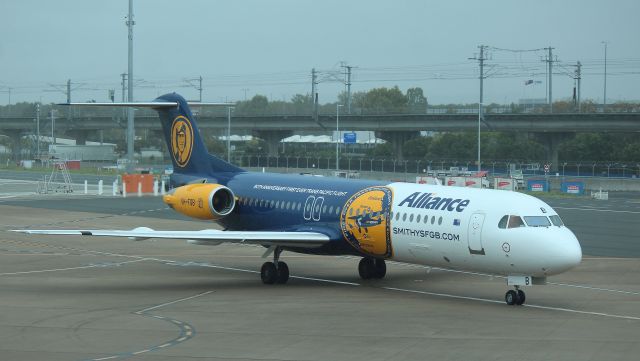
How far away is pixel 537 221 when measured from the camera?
1010 inches

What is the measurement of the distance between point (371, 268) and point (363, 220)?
113 inches

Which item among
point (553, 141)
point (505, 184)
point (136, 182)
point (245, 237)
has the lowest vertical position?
point (245, 237)

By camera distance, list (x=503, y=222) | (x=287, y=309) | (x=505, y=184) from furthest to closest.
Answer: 1. (x=505, y=184)
2. (x=503, y=222)
3. (x=287, y=309)

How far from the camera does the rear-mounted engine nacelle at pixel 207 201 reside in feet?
109

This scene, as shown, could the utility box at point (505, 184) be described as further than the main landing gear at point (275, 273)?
Yes

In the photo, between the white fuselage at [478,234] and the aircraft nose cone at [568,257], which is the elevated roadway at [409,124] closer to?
the white fuselage at [478,234]

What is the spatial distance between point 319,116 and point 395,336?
102 m

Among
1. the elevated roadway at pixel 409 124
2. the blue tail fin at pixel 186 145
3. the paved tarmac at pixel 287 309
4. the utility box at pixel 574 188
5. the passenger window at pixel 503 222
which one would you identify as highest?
the elevated roadway at pixel 409 124

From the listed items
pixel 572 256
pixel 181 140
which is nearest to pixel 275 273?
pixel 181 140

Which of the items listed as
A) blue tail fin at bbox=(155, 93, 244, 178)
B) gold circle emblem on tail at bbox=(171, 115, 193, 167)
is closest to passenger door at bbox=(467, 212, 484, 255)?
blue tail fin at bbox=(155, 93, 244, 178)

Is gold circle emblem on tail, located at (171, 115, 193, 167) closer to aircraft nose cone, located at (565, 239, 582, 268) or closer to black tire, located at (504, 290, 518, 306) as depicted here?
black tire, located at (504, 290, 518, 306)

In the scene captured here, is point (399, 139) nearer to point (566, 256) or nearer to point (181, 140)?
point (181, 140)

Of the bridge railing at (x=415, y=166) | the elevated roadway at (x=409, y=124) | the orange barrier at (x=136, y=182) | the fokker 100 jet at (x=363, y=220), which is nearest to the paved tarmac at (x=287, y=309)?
the fokker 100 jet at (x=363, y=220)

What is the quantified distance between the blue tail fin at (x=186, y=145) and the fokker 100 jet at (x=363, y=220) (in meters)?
0.04
